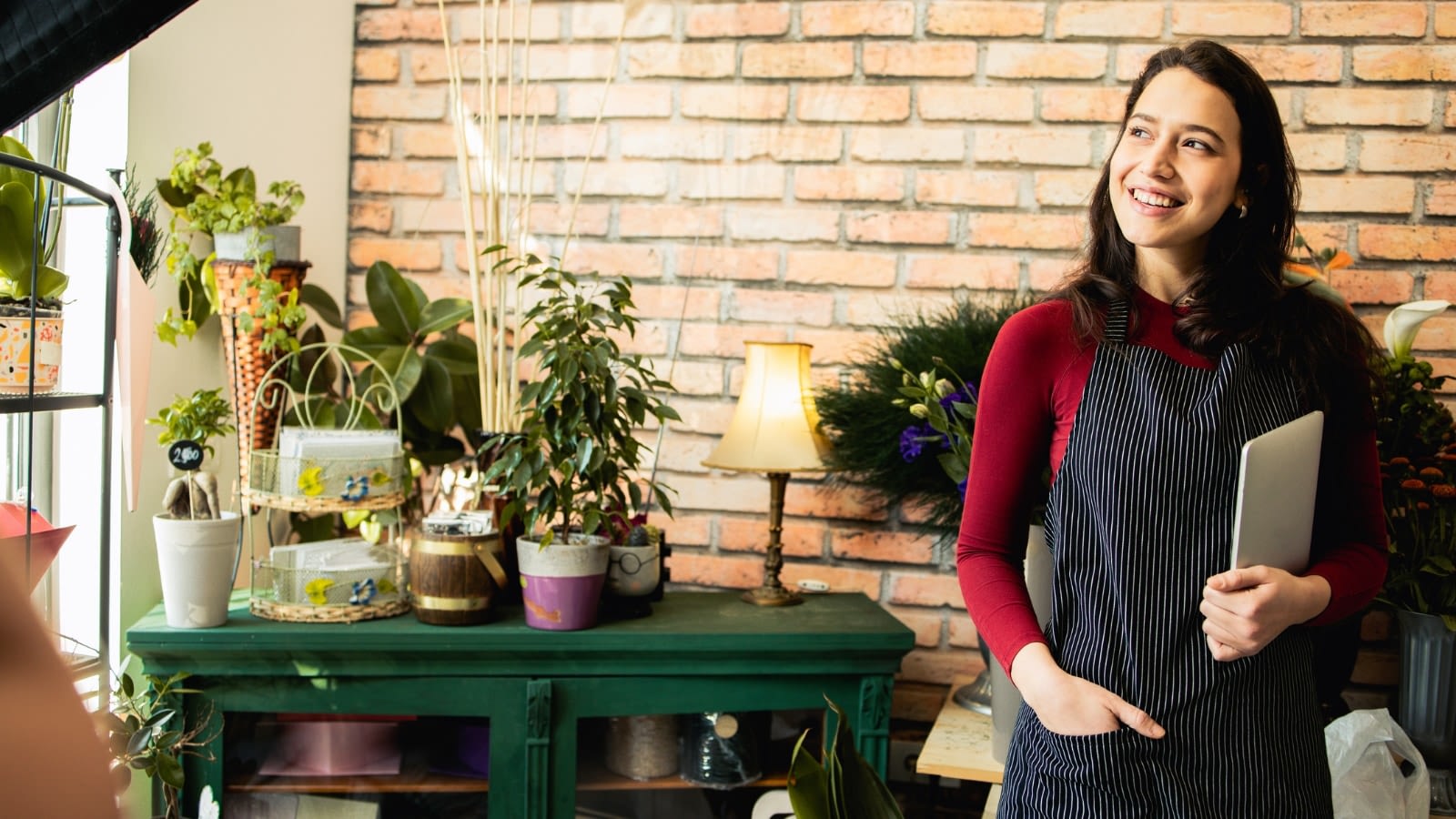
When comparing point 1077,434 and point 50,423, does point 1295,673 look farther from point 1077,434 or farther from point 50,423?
point 50,423

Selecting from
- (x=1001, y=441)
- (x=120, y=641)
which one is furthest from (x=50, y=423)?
(x=1001, y=441)

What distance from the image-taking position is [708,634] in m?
1.84

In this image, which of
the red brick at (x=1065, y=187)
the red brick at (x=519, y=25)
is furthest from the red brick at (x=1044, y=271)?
the red brick at (x=519, y=25)

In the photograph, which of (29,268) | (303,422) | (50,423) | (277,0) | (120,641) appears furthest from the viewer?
(277,0)

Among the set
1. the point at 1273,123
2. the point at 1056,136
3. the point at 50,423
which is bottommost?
the point at 50,423

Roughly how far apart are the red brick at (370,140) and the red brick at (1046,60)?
49.0 inches

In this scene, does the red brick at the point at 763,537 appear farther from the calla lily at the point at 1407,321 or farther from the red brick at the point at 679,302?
the calla lily at the point at 1407,321

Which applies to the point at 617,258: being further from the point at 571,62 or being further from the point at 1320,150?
the point at 1320,150

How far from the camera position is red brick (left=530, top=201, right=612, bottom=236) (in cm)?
235

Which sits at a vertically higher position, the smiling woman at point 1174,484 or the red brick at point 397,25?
the red brick at point 397,25

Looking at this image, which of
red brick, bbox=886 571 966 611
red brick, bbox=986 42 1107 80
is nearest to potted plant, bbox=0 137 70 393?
red brick, bbox=886 571 966 611

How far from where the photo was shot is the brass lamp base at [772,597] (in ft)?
6.66

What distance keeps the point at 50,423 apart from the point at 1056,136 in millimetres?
1822

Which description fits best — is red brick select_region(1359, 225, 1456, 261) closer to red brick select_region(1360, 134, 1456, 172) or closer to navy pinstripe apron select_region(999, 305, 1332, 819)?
red brick select_region(1360, 134, 1456, 172)
